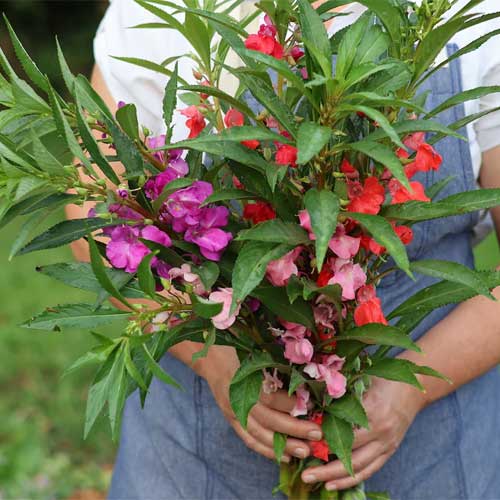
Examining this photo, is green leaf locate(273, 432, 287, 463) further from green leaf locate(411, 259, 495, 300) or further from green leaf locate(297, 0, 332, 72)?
green leaf locate(297, 0, 332, 72)

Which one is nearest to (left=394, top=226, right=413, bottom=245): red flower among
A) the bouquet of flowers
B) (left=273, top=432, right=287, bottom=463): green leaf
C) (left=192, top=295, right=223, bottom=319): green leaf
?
the bouquet of flowers

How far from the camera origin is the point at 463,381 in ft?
3.93

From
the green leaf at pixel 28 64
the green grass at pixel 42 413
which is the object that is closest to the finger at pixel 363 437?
the green leaf at pixel 28 64

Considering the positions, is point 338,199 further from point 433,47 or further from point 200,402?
point 200,402

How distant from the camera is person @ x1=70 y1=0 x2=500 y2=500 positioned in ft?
3.70

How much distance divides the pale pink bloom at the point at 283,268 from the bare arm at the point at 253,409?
232 mm

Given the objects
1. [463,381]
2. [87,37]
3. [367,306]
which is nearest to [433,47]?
[367,306]

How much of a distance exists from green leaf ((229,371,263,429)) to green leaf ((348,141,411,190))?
0.30m

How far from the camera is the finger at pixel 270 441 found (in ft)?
3.40

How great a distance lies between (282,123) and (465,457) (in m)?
0.74

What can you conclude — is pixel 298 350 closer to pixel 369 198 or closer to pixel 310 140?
pixel 369 198

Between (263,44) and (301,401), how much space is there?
0.40m

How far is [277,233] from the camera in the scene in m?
0.77

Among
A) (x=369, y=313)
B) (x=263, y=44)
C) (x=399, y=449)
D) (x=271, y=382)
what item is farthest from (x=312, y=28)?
(x=399, y=449)
